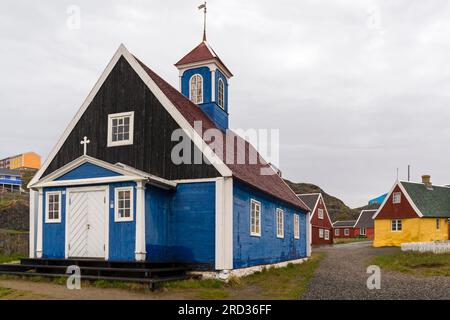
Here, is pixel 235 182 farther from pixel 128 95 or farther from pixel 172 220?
pixel 128 95

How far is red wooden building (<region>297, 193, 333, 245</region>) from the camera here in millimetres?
53625

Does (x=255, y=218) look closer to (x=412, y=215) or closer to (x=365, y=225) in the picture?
(x=412, y=215)

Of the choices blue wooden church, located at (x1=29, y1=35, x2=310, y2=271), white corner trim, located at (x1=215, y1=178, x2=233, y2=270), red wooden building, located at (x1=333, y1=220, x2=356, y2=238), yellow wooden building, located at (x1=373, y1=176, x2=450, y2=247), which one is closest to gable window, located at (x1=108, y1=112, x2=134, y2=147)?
blue wooden church, located at (x1=29, y1=35, x2=310, y2=271)

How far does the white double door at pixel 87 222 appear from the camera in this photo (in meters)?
15.8

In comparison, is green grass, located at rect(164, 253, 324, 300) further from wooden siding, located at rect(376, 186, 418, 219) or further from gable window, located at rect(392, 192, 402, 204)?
gable window, located at rect(392, 192, 402, 204)

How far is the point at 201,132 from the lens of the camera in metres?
17.9

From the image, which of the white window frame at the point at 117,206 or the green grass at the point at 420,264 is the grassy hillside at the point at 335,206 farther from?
the white window frame at the point at 117,206

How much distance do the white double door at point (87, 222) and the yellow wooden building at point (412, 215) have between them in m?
28.7

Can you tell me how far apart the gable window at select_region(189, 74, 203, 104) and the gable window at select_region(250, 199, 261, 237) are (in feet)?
22.8

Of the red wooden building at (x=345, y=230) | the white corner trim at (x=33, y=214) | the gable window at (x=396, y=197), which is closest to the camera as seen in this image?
the white corner trim at (x=33, y=214)

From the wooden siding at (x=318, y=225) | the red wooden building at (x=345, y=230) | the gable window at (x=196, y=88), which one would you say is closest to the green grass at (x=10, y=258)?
the gable window at (x=196, y=88)

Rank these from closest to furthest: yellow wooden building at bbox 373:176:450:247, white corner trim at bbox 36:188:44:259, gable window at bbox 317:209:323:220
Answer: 1. white corner trim at bbox 36:188:44:259
2. yellow wooden building at bbox 373:176:450:247
3. gable window at bbox 317:209:323:220
